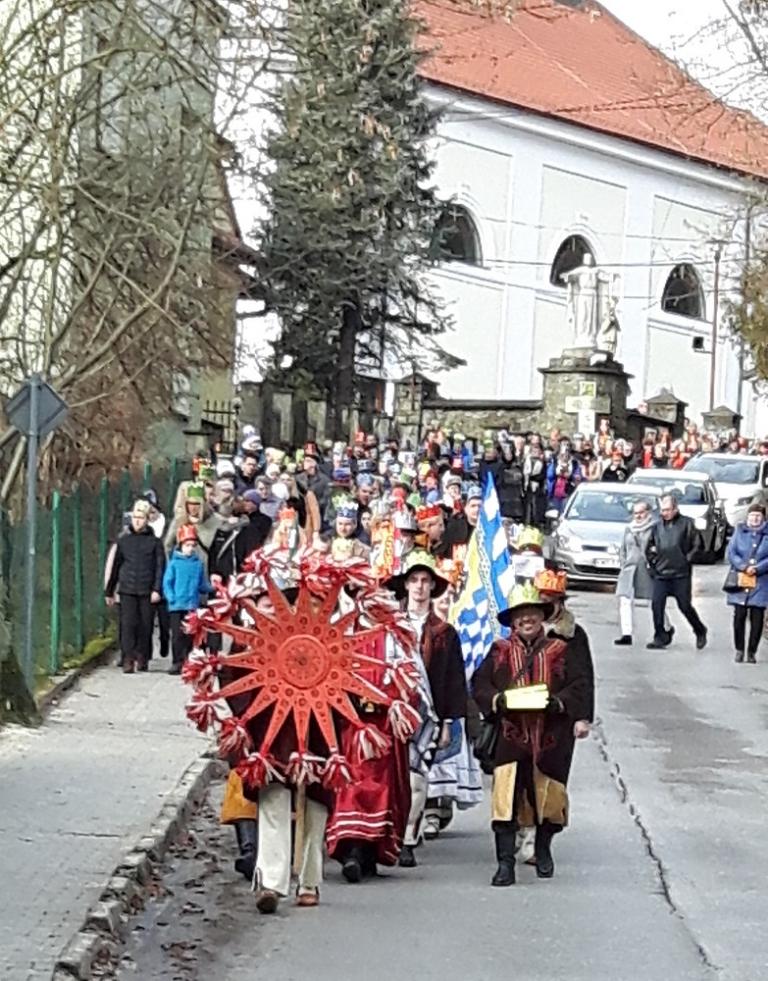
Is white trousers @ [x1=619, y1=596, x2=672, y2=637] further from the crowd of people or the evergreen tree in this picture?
the evergreen tree

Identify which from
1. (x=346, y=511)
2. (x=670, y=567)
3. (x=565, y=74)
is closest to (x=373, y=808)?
(x=346, y=511)

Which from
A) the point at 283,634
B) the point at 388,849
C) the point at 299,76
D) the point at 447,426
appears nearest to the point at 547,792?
the point at 388,849

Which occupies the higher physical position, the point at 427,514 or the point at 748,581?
the point at 427,514

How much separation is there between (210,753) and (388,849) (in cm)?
393

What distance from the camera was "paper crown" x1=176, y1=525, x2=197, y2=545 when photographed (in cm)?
1933

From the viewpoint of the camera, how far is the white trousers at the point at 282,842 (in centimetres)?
970

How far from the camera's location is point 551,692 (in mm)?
10750

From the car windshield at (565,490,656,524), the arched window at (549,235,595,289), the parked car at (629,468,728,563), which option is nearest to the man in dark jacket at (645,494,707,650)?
the car windshield at (565,490,656,524)

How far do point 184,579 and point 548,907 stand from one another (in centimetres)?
959

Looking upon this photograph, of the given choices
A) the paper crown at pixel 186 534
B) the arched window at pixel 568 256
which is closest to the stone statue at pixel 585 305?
the arched window at pixel 568 256

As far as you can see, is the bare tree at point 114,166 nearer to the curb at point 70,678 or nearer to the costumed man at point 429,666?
the curb at point 70,678

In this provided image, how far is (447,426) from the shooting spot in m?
51.6

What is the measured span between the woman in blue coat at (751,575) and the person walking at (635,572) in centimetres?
125

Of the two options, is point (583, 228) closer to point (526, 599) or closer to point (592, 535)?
point (592, 535)
